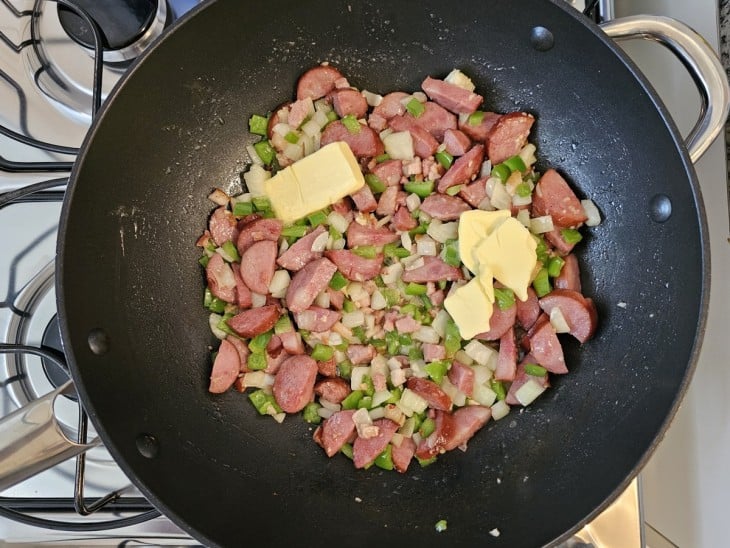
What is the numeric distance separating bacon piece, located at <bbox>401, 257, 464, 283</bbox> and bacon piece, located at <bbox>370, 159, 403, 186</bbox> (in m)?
0.18

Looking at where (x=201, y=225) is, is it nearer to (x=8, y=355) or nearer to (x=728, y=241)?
(x=8, y=355)

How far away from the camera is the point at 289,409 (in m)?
1.26

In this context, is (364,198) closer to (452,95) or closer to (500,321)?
(452,95)

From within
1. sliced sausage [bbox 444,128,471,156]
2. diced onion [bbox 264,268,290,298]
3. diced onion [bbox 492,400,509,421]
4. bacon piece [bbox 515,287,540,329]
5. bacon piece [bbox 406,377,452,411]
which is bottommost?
diced onion [bbox 492,400,509,421]

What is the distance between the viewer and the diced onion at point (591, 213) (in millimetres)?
1250

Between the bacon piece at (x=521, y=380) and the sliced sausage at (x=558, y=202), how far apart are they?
11.1 inches

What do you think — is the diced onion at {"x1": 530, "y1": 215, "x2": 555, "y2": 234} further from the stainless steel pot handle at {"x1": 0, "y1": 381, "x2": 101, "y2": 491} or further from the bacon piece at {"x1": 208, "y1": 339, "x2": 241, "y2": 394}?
the stainless steel pot handle at {"x1": 0, "y1": 381, "x2": 101, "y2": 491}

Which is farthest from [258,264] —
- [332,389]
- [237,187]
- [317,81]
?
[317,81]

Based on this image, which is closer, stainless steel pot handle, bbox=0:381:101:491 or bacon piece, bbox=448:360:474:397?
stainless steel pot handle, bbox=0:381:101:491

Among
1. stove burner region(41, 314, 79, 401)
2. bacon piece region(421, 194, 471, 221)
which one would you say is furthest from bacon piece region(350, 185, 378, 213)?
stove burner region(41, 314, 79, 401)

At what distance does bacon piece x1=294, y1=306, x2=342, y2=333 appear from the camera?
1.28m

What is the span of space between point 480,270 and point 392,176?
0.28m

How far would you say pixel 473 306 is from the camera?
1214 millimetres

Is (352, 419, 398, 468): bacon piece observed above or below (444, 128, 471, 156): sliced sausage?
below
